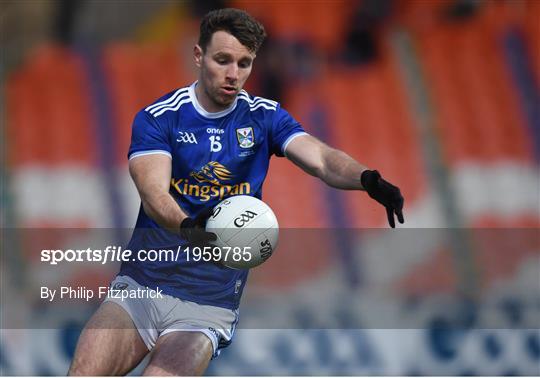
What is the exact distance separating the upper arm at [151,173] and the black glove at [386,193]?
100 cm

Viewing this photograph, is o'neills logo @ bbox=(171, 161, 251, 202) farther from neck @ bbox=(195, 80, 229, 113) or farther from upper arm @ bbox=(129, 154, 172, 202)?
neck @ bbox=(195, 80, 229, 113)

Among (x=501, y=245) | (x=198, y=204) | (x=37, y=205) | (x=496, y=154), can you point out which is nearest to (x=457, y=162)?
(x=496, y=154)

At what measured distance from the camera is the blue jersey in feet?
15.0

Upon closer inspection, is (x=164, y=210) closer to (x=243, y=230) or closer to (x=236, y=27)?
(x=243, y=230)

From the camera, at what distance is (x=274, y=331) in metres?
8.12

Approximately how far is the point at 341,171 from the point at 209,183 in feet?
2.28

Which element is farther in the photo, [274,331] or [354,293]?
[354,293]

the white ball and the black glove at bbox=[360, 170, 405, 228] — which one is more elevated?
the black glove at bbox=[360, 170, 405, 228]

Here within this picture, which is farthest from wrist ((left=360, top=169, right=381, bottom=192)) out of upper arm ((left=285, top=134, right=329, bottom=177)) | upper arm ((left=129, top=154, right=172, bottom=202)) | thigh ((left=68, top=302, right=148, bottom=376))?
thigh ((left=68, top=302, right=148, bottom=376))

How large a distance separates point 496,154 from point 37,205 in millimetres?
5080

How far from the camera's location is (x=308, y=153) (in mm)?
4730

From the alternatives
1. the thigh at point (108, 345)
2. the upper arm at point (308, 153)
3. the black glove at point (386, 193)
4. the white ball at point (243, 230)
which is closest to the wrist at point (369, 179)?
the black glove at point (386, 193)

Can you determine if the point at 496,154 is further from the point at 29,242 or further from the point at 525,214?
the point at 29,242

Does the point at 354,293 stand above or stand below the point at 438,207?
below
